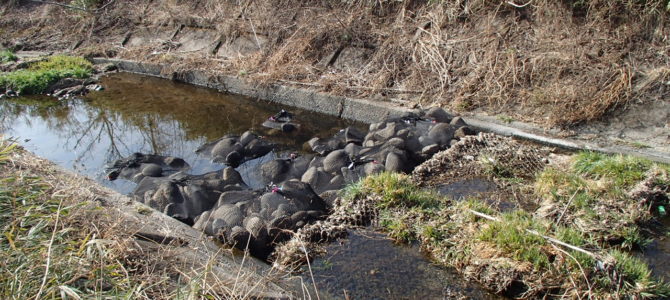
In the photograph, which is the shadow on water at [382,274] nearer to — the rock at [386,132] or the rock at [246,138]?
the rock at [386,132]

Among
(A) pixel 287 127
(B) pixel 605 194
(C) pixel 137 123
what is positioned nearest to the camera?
(B) pixel 605 194

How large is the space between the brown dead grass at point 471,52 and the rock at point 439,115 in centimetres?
42

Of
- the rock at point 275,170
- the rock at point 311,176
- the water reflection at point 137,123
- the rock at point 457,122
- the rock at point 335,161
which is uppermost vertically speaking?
the rock at point 457,122

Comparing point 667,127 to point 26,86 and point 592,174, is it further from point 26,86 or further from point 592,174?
point 26,86

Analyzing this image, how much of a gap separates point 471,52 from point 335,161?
3.24m

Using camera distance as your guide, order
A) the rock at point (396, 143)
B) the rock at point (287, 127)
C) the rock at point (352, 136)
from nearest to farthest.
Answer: the rock at point (396, 143), the rock at point (352, 136), the rock at point (287, 127)

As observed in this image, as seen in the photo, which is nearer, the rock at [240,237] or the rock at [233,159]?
the rock at [240,237]

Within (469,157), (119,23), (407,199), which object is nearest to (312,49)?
(469,157)

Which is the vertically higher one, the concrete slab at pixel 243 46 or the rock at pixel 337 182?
the concrete slab at pixel 243 46

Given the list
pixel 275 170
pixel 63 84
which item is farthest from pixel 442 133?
pixel 63 84

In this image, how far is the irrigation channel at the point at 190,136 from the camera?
3.68 metres

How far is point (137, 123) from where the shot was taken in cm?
845

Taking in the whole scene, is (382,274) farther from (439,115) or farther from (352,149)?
(439,115)

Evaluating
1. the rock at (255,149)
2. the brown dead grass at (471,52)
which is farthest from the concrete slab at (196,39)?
the rock at (255,149)
